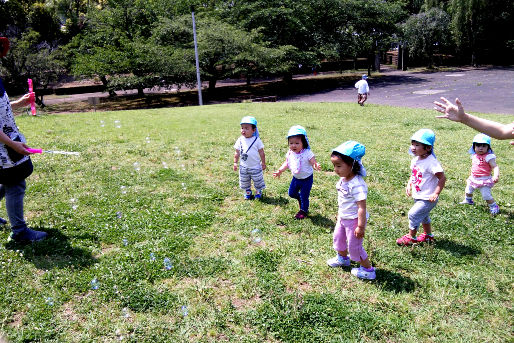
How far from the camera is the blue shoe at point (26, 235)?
4.54 meters

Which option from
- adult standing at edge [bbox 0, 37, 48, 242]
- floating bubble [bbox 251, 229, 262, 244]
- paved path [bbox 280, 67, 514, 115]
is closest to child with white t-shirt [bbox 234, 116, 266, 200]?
floating bubble [bbox 251, 229, 262, 244]

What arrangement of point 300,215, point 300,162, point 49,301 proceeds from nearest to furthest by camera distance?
point 49,301, point 300,162, point 300,215

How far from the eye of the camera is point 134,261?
14.0 ft

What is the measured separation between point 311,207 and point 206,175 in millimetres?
2511

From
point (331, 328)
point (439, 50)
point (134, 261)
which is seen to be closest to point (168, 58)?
point (134, 261)

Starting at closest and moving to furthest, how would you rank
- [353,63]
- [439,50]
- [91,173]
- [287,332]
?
[287,332] → [91,173] → [439,50] → [353,63]

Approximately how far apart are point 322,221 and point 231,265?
1658 millimetres

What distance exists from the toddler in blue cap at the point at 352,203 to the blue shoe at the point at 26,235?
11.9 feet

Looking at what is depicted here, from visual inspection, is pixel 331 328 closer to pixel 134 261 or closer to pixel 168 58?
pixel 134 261

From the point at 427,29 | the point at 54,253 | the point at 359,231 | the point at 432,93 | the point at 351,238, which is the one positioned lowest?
the point at 54,253

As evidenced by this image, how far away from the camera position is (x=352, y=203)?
3768 millimetres

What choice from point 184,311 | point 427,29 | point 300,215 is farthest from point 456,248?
point 427,29

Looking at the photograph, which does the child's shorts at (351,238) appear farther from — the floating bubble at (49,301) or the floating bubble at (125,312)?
the floating bubble at (49,301)

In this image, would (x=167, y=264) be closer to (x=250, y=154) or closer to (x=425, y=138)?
(x=250, y=154)
